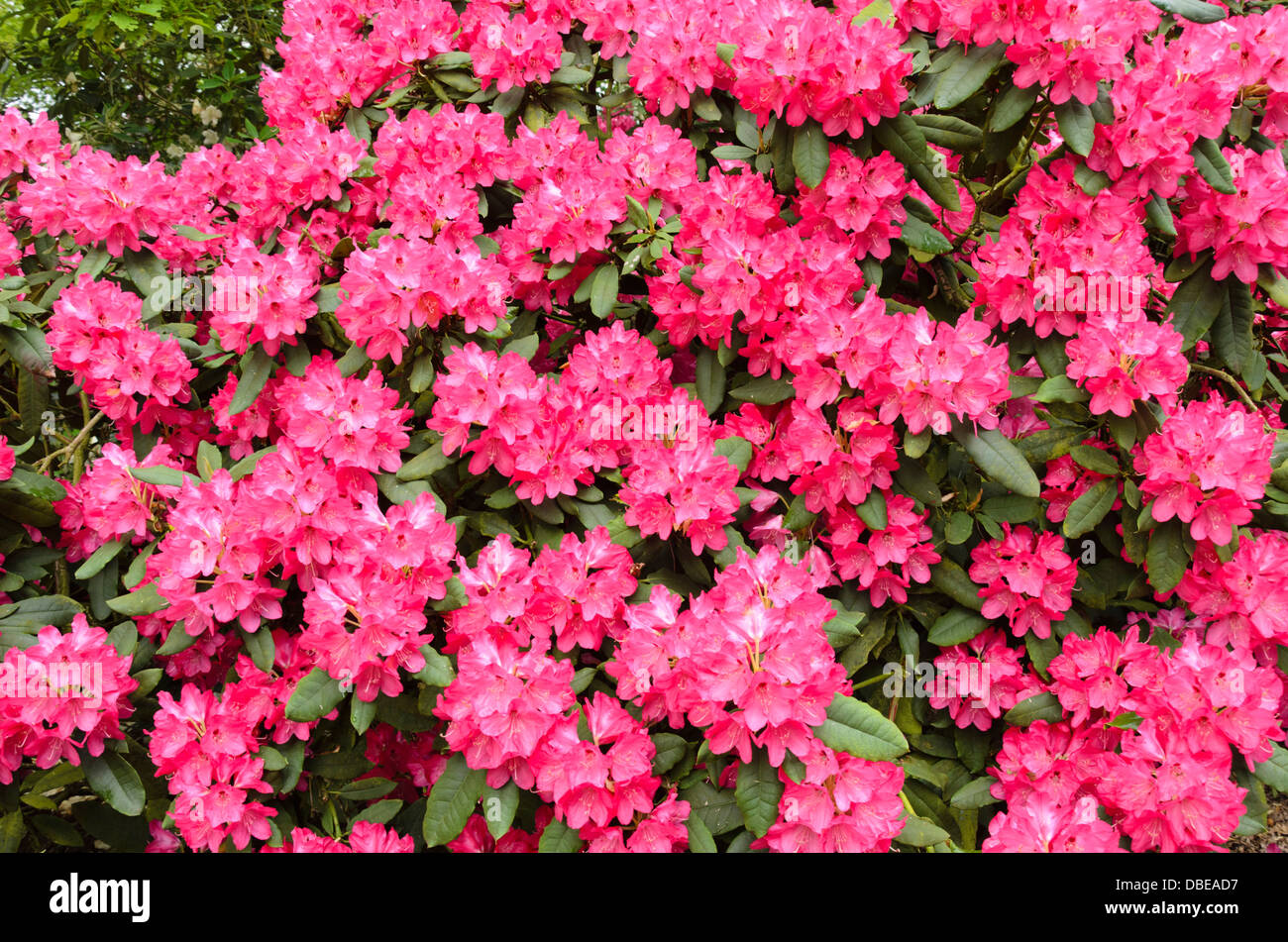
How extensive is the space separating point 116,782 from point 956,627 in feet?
5.35

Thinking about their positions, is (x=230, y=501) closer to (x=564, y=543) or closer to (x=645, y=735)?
(x=564, y=543)

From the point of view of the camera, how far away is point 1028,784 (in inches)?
72.6

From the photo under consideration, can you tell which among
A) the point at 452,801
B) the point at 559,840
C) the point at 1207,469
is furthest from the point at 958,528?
the point at 452,801

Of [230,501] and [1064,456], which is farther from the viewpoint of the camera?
[1064,456]

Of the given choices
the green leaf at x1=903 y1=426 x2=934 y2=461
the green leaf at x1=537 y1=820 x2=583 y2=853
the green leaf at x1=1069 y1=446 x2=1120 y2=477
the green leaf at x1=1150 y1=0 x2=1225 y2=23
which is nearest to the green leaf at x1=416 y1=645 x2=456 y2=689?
the green leaf at x1=537 y1=820 x2=583 y2=853

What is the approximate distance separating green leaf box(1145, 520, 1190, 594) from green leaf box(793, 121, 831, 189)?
0.92 m

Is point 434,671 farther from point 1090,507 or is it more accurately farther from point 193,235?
point 193,235

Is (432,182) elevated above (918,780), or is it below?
above

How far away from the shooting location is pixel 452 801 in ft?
5.10

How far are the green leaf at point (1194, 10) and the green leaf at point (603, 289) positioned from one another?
3.89 ft

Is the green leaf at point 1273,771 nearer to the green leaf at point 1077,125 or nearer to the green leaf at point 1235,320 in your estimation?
the green leaf at point 1235,320

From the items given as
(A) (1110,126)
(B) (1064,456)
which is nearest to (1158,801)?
(B) (1064,456)
